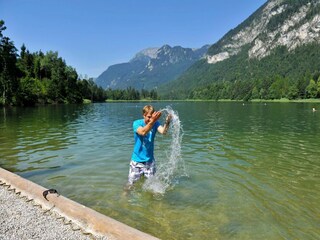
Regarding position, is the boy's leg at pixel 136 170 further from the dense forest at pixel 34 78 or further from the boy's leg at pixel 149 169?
the dense forest at pixel 34 78

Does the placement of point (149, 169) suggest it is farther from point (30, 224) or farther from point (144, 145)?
point (30, 224)

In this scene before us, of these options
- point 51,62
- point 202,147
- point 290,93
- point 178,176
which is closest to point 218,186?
point 178,176

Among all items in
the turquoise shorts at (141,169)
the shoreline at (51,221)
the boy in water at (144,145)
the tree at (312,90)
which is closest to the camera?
the shoreline at (51,221)

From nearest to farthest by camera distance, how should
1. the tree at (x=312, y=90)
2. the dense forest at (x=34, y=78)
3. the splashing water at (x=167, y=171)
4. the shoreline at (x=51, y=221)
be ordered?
the shoreline at (x=51, y=221) < the splashing water at (x=167, y=171) < the dense forest at (x=34, y=78) < the tree at (x=312, y=90)

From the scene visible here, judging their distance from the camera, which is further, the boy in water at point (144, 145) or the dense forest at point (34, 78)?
the dense forest at point (34, 78)

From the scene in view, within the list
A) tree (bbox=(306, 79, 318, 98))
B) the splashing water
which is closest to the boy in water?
the splashing water

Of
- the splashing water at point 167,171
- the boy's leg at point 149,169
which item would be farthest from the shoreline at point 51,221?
the splashing water at point 167,171

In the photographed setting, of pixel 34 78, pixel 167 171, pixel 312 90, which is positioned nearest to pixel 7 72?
pixel 34 78

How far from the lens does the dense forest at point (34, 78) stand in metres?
87.7

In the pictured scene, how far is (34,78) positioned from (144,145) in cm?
14507

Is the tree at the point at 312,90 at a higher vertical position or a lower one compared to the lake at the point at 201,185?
higher

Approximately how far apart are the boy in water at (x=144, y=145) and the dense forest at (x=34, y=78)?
249ft

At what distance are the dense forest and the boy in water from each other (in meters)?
75.8

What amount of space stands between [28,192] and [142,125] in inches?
157
